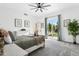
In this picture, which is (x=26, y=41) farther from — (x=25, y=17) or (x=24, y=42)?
(x=25, y=17)

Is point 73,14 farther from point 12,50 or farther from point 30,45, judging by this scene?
point 12,50

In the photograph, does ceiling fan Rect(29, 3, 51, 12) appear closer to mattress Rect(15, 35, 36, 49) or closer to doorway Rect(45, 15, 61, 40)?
doorway Rect(45, 15, 61, 40)

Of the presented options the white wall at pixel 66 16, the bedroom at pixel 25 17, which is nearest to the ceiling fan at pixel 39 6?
the bedroom at pixel 25 17

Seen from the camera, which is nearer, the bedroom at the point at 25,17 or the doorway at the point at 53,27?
the bedroom at the point at 25,17

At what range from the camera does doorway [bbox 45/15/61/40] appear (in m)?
2.07

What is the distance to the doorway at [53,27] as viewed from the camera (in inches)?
81.5

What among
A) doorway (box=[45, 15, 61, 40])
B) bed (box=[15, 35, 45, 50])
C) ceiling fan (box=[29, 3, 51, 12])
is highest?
ceiling fan (box=[29, 3, 51, 12])

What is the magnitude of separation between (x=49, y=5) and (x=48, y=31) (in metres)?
0.64

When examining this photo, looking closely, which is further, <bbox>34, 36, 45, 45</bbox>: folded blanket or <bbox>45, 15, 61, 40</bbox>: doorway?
<bbox>34, 36, 45, 45</bbox>: folded blanket

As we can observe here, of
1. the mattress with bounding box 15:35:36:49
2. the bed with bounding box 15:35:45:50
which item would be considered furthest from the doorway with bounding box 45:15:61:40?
the mattress with bounding box 15:35:36:49

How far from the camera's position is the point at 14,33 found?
207 cm

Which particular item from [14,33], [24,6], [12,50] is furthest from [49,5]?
[12,50]

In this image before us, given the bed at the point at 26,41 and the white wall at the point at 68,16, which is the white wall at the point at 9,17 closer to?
the bed at the point at 26,41

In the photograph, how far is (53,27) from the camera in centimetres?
210
